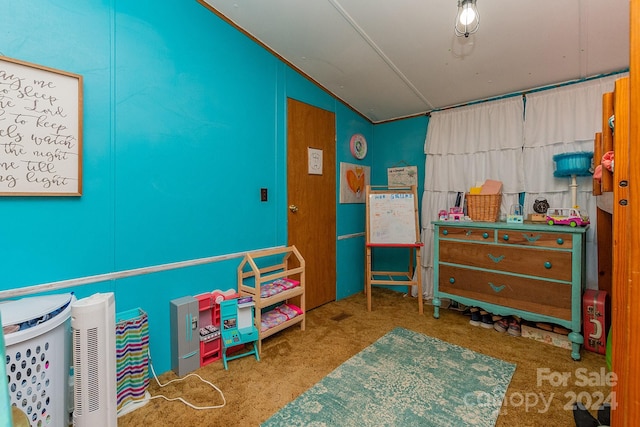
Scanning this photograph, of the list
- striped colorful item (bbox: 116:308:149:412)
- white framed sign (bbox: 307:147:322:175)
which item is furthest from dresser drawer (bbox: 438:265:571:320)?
striped colorful item (bbox: 116:308:149:412)

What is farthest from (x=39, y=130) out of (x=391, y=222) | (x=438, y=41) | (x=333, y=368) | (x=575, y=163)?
(x=575, y=163)

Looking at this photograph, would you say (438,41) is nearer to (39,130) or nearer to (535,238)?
(535,238)

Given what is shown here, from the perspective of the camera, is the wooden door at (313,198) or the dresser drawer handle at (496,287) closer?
the dresser drawer handle at (496,287)

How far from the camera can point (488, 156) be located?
284cm

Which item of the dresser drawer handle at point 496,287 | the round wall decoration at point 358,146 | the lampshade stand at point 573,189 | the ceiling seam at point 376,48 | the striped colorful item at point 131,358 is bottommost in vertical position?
the striped colorful item at point 131,358

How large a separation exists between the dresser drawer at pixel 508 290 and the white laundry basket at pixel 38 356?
8.98 ft

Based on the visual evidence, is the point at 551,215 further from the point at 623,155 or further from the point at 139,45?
the point at 139,45

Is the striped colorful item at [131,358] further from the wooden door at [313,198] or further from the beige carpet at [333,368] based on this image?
the wooden door at [313,198]

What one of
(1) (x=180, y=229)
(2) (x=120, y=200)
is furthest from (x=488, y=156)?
(2) (x=120, y=200)

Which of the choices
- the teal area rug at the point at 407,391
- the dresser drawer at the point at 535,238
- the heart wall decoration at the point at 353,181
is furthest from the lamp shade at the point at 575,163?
the heart wall decoration at the point at 353,181

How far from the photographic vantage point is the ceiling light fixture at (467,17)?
1.67 meters

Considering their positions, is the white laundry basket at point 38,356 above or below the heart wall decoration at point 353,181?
below

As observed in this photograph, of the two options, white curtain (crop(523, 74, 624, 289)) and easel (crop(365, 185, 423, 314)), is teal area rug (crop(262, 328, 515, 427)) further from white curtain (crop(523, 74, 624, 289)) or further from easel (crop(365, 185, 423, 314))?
white curtain (crop(523, 74, 624, 289))

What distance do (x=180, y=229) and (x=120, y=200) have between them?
395 mm
